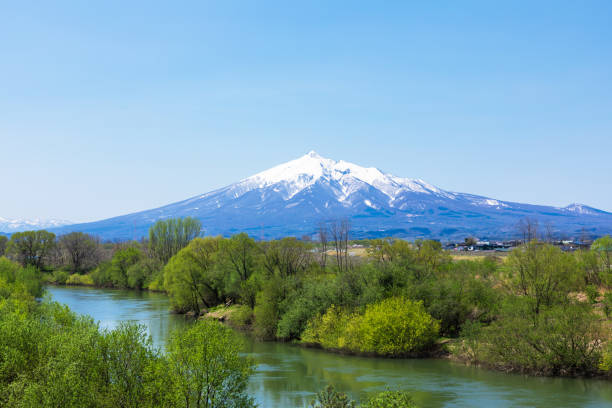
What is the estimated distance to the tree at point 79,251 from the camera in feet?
423

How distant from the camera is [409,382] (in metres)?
37.3

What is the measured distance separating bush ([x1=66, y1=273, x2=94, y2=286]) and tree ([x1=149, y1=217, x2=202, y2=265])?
540 inches

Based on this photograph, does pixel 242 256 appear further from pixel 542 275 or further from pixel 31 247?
pixel 31 247

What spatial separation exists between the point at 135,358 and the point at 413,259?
36.5 m

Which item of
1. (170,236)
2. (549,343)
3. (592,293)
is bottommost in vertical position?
(549,343)

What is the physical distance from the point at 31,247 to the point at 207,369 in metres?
113

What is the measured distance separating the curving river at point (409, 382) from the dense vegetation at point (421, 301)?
1.54 meters

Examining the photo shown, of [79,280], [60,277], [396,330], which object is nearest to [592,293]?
[396,330]

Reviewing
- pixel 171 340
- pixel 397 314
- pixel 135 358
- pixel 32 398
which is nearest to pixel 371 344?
pixel 397 314

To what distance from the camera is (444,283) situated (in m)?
49.4

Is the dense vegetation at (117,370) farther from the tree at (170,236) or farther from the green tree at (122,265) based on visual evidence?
the tree at (170,236)

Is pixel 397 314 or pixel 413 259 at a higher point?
pixel 413 259

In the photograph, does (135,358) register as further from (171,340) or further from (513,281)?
(513,281)

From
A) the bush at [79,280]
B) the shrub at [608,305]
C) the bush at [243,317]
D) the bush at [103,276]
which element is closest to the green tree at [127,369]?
the bush at [243,317]
